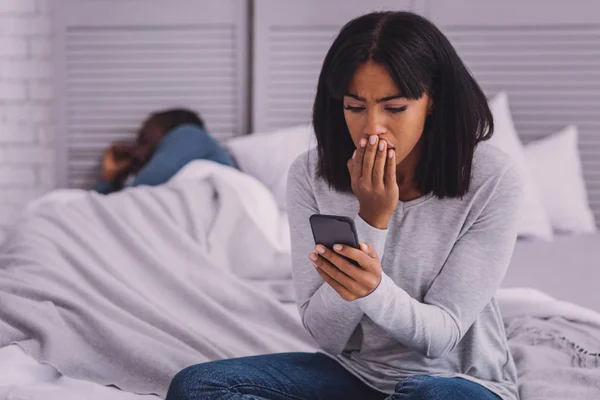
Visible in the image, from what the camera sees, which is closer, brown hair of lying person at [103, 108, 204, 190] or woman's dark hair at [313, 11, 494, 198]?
woman's dark hair at [313, 11, 494, 198]

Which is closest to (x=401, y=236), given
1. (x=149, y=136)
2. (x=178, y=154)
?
Answer: (x=178, y=154)

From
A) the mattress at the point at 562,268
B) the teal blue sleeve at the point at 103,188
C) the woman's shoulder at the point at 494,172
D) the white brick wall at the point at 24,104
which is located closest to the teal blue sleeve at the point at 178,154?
the teal blue sleeve at the point at 103,188

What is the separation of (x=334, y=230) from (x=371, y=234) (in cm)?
12

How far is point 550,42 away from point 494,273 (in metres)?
1.98

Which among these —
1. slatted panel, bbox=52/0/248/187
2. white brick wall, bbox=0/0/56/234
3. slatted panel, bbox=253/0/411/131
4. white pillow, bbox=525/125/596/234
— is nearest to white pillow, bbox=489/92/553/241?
white pillow, bbox=525/125/596/234

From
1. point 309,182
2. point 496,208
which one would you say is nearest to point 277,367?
point 309,182

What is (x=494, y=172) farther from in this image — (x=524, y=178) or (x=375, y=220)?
(x=524, y=178)

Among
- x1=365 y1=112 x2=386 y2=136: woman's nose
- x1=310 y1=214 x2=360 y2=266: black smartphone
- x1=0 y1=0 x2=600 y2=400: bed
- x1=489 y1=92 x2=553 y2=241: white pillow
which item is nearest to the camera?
x1=310 y1=214 x2=360 y2=266: black smartphone

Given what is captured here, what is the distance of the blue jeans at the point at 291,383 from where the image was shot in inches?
41.7

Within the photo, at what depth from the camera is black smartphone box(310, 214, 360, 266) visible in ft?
3.33

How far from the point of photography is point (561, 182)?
2723mm

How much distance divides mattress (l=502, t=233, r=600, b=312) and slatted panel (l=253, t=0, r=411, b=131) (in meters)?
1.01

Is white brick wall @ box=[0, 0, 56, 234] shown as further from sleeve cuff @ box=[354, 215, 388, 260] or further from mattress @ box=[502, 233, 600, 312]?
sleeve cuff @ box=[354, 215, 388, 260]

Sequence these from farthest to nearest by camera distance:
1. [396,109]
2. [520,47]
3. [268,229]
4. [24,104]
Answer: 1. [24,104]
2. [520,47]
3. [268,229]
4. [396,109]
